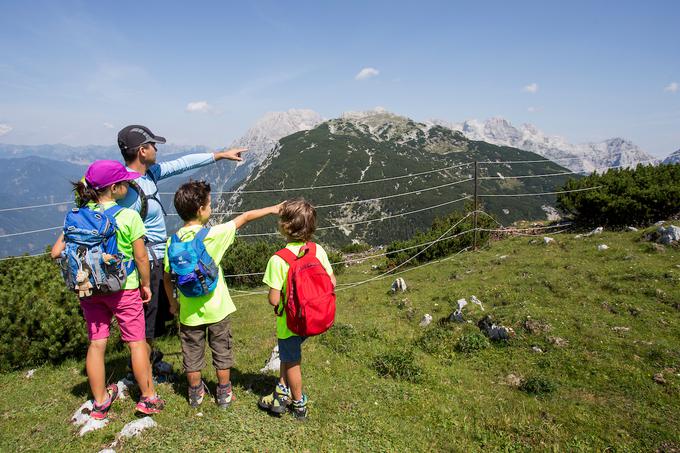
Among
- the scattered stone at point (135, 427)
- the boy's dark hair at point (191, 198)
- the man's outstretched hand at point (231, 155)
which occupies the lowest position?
the scattered stone at point (135, 427)

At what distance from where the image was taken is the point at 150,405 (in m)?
4.26

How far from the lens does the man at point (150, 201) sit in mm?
4236

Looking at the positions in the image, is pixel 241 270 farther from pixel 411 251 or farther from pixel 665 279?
pixel 665 279

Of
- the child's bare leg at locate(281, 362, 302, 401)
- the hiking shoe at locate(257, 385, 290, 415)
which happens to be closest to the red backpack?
the child's bare leg at locate(281, 362, 302, 401)

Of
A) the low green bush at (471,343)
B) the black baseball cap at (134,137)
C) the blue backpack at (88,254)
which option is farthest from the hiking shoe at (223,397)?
the low green bush at (471,343)

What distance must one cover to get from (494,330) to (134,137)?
22.1 ft

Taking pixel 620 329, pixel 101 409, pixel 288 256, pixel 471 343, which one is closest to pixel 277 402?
pixel 288 256

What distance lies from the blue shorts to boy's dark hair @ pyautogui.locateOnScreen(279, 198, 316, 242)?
1.11m

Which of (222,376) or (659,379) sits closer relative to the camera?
(222,376)

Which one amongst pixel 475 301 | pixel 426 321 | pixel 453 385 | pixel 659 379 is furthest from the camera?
pixel 475 301

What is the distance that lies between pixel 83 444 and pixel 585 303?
8.90 m

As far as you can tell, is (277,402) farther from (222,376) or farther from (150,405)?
(150,405)

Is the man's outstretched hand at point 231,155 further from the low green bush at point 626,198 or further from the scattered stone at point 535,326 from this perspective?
the low green bush at point 626,198

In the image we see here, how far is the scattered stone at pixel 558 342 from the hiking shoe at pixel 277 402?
4.84 m
